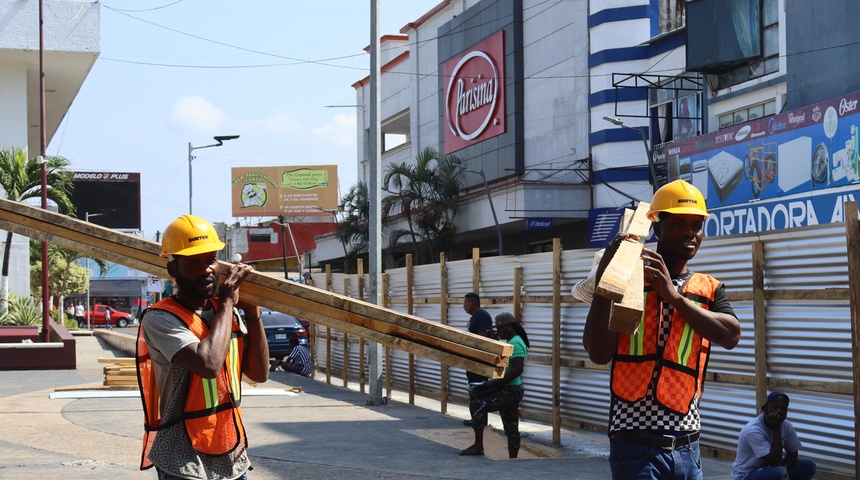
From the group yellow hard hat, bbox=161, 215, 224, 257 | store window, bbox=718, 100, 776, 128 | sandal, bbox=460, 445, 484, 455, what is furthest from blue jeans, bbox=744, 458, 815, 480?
store window, bbox=718, 100, 776, 128

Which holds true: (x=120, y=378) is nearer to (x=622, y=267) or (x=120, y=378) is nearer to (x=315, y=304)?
(x=315, y=304)

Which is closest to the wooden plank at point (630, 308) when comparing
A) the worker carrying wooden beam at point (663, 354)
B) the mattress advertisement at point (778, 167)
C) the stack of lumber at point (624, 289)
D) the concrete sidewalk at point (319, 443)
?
the stack of lumber at point (624, 289)

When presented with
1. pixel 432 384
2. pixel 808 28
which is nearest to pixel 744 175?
pixel 808 28

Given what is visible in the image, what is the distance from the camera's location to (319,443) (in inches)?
472

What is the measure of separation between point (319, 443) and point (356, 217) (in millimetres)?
37539

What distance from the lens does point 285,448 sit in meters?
11.6

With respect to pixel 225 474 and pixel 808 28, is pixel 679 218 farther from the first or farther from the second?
pixel 808 28

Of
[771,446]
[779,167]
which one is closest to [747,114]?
[779,167]

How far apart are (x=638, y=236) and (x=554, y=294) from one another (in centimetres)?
835

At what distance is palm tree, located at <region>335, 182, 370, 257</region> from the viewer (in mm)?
48875

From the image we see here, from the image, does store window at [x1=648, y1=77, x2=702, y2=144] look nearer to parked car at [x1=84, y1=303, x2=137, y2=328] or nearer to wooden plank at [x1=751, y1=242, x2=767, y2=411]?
wooden plank at [x1=751, y1=242, x2=767, y2=411]

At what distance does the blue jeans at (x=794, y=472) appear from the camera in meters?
8.10

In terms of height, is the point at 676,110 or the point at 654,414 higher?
the point at 676,110

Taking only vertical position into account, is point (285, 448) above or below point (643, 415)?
below
